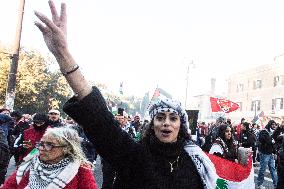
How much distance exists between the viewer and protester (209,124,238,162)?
7129 mm

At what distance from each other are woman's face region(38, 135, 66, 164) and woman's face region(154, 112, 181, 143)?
1.42 m

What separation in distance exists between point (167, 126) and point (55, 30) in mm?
1088

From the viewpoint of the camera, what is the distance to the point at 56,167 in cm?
389

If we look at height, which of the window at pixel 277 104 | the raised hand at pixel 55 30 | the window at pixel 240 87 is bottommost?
the raised hand at pixel 55 30

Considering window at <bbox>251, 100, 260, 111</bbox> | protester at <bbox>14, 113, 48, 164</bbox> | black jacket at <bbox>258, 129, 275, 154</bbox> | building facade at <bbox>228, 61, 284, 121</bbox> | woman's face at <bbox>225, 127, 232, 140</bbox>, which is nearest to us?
protester at <bbox>14, 113, 48, 164</bbox>

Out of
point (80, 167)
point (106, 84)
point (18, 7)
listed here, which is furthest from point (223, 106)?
point (106, 84)

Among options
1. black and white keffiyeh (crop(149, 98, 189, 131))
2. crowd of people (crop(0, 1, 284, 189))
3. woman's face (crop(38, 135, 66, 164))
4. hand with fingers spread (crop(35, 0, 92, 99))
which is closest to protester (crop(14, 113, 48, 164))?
crowd of people (crop(0, 1, 284, 189))

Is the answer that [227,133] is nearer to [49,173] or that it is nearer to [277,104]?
[49,173]

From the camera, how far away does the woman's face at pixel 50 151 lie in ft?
12.9

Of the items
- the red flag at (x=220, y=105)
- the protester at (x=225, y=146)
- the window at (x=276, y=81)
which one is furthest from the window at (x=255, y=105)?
the protester at (x=225, y=146)

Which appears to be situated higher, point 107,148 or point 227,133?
point 227,133

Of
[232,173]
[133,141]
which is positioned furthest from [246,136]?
[133,141]

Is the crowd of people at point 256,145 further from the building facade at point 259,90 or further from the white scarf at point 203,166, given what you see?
the building facade at point 259,90

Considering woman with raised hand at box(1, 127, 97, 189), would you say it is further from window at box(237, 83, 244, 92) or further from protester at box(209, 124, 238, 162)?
window at box(237, 83, 244, 92)
